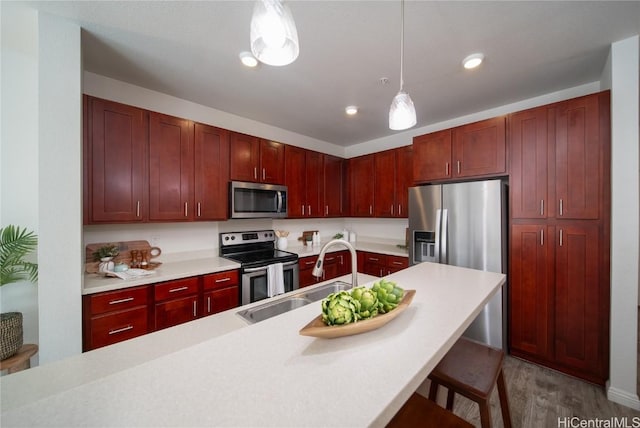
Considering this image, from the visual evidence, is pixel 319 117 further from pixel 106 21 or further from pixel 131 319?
pixel 131 319

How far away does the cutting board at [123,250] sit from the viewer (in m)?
1.97

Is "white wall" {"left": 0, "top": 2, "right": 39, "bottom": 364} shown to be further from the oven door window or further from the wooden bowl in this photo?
the wooden bowl

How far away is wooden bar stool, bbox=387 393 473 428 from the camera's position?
2.97 ft

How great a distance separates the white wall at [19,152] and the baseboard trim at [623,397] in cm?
418

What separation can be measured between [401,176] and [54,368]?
3.45 m

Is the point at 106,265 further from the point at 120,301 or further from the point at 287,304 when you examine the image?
the point at 287,304

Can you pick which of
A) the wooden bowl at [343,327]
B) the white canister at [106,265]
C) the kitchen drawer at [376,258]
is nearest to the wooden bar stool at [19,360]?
the white canister at [106,265]

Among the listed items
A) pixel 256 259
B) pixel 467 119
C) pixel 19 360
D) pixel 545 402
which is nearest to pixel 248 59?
pixel 256 259

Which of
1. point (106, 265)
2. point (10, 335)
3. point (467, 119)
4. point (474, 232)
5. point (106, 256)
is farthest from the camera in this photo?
point (467, 119)

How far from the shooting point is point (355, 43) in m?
1.68

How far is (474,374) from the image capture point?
3.51 ft

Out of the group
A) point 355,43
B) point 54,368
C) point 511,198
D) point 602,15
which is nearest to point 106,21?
point 355,43

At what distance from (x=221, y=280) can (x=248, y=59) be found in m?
1.94

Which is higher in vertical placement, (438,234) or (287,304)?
(438,234)
